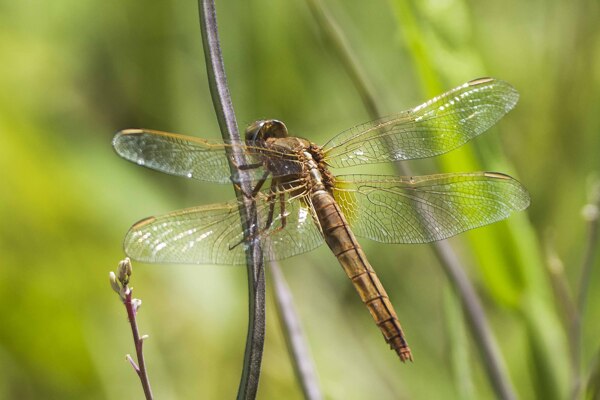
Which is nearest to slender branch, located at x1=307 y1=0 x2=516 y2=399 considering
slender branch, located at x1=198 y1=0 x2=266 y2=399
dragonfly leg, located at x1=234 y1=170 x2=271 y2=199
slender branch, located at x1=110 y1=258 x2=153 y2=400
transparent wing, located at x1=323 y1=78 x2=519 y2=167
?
transparent wing, located at x1=323 y1=78 x2=519 y2=167

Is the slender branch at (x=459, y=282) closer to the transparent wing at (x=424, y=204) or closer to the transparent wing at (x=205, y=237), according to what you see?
the transparent wing at (x=424, y=204)

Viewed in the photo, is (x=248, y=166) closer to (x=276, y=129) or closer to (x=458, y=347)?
(x=276, y=129)

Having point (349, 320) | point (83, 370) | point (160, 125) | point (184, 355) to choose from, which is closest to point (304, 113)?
point (160, 125)

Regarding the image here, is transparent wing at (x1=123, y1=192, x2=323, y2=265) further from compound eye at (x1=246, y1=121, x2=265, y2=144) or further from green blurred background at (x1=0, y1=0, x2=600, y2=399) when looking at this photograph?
green blurred background at (x1=0, y1=0, x2=600, y2=399)

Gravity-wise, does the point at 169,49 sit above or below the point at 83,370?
above

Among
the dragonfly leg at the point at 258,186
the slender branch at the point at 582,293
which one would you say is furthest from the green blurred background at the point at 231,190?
the dragonfly leg at the point at 258,186

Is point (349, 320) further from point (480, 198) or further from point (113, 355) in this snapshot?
point (480, 198)
